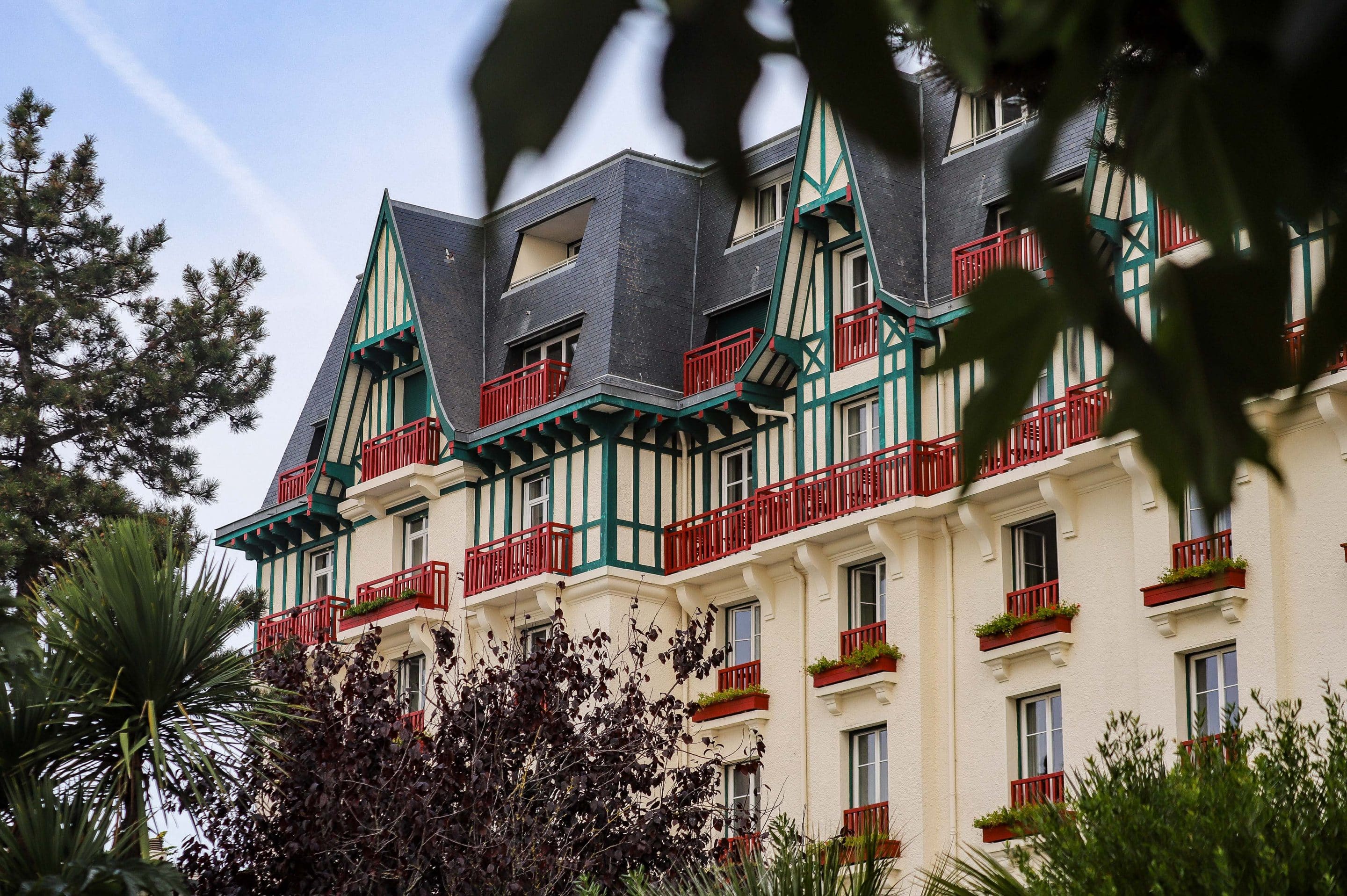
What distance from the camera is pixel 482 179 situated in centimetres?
113

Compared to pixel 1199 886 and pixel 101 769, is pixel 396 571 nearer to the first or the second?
pixel 101 769

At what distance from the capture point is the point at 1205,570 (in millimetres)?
23375

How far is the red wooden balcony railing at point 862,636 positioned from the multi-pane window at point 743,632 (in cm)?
218

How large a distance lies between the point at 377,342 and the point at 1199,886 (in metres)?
22.7

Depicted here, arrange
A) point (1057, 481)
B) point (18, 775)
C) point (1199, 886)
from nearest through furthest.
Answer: point (1199, 886) → point (18, 775) → point (1057, 481)

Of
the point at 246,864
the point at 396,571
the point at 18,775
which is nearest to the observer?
the point at 18,775

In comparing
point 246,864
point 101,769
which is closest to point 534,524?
point 246,864

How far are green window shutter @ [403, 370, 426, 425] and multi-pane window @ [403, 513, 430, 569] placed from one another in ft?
5.40

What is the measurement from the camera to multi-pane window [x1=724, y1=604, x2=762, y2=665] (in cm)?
3036

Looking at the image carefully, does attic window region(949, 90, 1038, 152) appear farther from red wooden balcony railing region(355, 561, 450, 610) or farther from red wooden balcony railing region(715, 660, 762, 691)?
red wooden balcony railing region(355, 561, 450, 610)

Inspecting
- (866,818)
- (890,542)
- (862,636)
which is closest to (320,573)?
(862,636)

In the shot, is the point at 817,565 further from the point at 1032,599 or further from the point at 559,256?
the point at 559,256

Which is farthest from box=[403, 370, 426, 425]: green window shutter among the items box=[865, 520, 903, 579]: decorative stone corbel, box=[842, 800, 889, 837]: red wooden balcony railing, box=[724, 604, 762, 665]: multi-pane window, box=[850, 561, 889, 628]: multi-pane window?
box=[842, 800, 889, 837]: red wooden balcony railing

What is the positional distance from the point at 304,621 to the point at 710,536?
881 cm
